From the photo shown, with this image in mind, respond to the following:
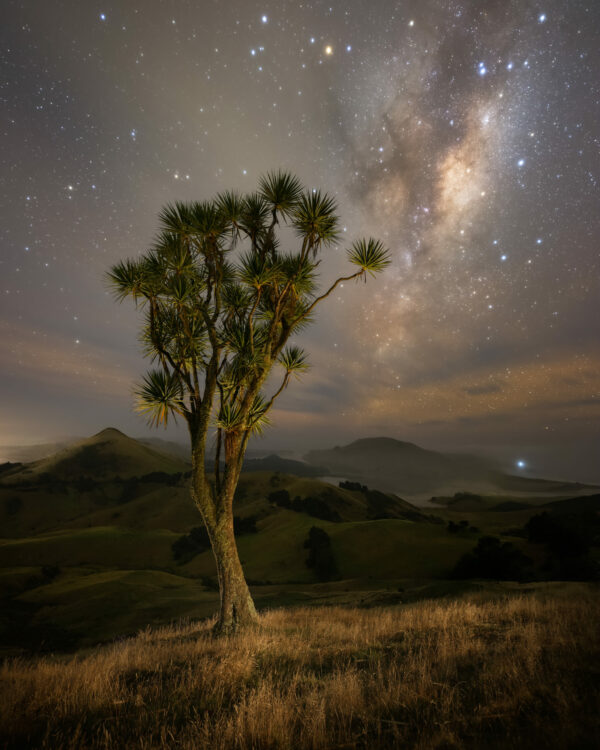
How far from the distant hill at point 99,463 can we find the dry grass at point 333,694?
312ft

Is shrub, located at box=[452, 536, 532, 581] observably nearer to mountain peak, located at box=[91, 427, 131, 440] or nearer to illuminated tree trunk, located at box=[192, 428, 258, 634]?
illuminated tree trunk, located at box=[192, 428, 258, 634]

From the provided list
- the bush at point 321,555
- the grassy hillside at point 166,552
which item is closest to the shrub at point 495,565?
the grassy hillside at point 166,552

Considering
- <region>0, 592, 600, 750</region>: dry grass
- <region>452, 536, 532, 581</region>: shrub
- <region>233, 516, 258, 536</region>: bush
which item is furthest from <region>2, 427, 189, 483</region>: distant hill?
<region>0, 592, 600, 750</region>: dry grass

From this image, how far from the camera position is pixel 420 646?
5.78 m

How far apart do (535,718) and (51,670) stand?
21.5 feet

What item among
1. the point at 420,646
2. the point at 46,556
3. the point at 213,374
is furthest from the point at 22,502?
the point at 420,646

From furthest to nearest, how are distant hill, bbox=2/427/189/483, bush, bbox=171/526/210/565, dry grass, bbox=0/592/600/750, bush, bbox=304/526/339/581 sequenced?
distant hill, bbox=2/427/189/483
bush, bbox=171/526/210/565
bush, bbox=304/526/339/581
dry grass, bbox=0/592/600/750

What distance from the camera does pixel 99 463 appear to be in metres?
95.6

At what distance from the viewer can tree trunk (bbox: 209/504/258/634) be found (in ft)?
28.9

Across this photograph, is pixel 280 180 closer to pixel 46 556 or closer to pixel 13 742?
pixel 13 742

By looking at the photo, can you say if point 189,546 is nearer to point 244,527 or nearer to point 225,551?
point 244,527

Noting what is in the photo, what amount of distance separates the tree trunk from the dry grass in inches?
94.8

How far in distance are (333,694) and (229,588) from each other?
598 cm

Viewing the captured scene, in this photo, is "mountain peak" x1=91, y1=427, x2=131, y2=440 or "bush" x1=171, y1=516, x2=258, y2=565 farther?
"mountain peak" x1=91, y1=427, x2=131, y2=440
